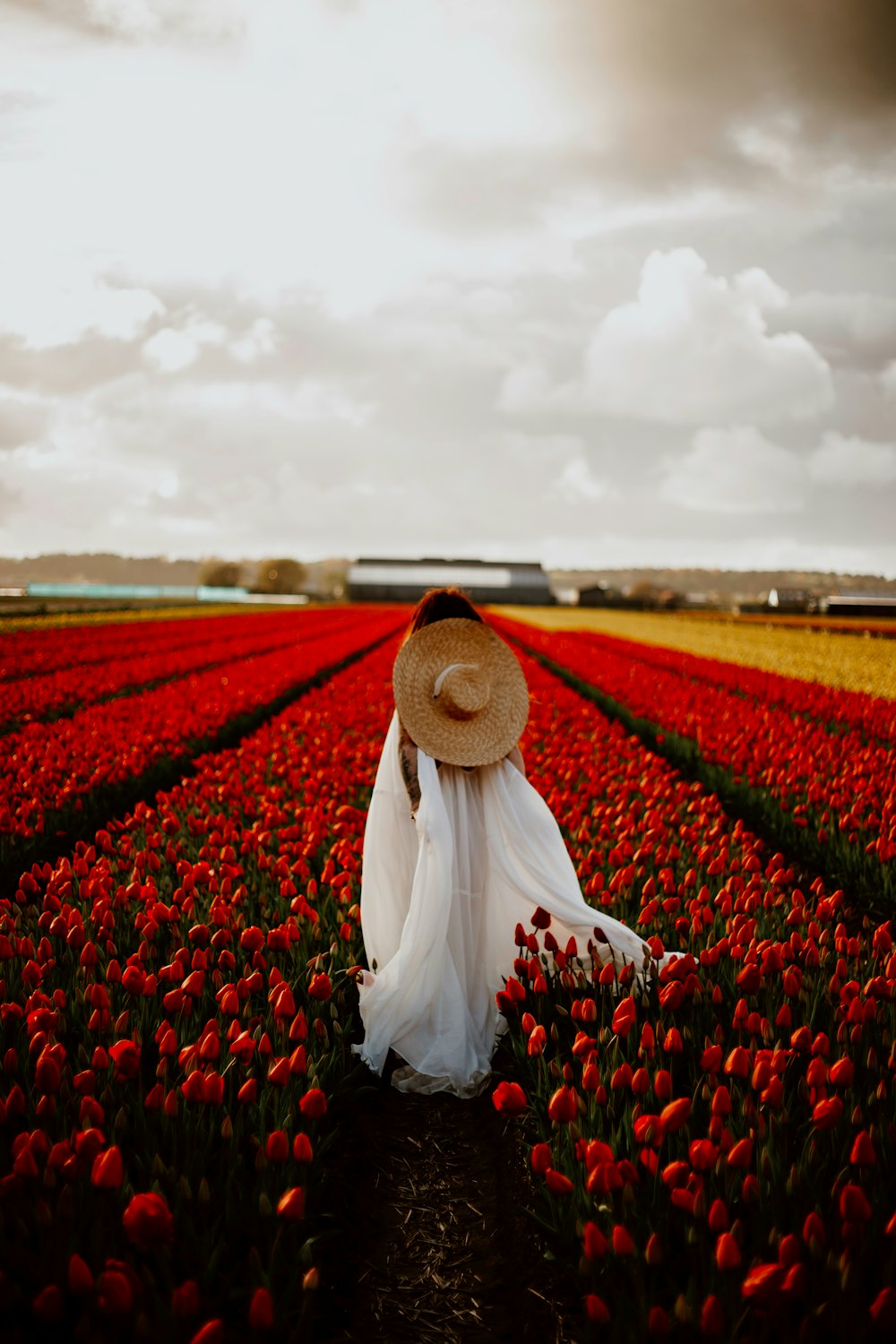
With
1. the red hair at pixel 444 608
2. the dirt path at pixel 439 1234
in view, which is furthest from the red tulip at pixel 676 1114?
the red hair at pixel 444 608

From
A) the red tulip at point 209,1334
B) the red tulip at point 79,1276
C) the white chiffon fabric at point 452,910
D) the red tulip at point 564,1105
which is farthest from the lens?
the white chiffon fabric at point 452,910

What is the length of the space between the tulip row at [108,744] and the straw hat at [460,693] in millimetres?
3647

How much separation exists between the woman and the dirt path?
8.3 inches

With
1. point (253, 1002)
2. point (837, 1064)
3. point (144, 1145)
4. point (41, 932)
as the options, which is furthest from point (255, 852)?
point (837, 1064)

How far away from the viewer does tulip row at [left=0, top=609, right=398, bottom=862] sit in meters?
6.98

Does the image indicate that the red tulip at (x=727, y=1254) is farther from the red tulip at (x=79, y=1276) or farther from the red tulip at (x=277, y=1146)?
the red tulip at (x=79, y=1276)

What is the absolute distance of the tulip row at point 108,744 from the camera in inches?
275

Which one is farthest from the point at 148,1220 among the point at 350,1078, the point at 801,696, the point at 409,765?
the point at 801,696

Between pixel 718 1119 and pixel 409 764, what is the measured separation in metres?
2.16

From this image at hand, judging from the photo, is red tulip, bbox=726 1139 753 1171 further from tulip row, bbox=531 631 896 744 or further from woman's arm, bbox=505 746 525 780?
tulip row, bbox=531 631 896 744

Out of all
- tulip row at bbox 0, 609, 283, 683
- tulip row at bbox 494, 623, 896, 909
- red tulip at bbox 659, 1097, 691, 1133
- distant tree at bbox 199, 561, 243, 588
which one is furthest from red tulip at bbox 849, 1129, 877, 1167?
distant tree at bbox 199, 561, 243, 588

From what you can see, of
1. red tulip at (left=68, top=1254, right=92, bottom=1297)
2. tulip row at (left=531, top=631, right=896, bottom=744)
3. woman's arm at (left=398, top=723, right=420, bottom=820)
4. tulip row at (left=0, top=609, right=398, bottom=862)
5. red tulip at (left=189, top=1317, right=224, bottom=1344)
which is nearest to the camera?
red tulip at (left=189, top=1317, right=224, bottom=1344)

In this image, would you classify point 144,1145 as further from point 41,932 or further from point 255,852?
point 255,852

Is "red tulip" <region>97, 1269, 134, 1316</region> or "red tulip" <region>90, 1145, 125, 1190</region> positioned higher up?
"red tulip" <region>90, 1145, 125, 1190</region>
